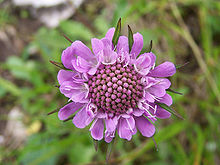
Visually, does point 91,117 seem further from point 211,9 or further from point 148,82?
point 211,9

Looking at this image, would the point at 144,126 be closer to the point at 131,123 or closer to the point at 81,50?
the point at 131,123

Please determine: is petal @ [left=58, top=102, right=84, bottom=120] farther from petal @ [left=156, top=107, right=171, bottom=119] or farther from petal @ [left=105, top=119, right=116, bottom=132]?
petal @ [left=156, top=107, right=171, bottom=119]

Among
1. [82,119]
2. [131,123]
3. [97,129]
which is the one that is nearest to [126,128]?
[131,123]

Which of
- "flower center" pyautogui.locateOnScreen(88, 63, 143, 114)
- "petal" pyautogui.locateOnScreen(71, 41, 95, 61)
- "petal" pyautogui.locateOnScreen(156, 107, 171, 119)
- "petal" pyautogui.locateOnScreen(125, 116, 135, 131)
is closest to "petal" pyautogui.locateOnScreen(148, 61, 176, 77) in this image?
"flower center" pyautogui.locateOnScreen(88, 63, 143, 114)

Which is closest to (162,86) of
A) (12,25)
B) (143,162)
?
(143,162)

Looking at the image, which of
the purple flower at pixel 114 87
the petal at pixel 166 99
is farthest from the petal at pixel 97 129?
the petal at pixel 166 99

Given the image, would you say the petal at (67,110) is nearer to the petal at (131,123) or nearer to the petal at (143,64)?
the petal at (131,123)
